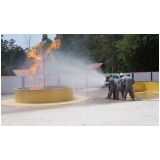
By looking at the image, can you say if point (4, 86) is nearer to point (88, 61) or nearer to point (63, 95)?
point (63, 95)

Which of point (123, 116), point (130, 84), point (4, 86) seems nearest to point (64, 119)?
point (123, 116)

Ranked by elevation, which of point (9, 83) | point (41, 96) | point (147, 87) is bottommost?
point (41, 96)

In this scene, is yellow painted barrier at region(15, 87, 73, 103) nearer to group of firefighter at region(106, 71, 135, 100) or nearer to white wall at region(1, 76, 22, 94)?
group of firefighter at region(106, 71, 135, 100)

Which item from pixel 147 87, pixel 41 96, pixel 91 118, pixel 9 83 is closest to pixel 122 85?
pixel 41 96

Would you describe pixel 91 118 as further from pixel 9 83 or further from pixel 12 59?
pixel 12 59

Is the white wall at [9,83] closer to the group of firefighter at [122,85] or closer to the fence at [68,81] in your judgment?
the fence at [68,81]

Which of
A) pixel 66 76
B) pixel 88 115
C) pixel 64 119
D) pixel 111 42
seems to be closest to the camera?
pixel 64 119

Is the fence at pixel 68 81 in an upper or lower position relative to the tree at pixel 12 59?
lower

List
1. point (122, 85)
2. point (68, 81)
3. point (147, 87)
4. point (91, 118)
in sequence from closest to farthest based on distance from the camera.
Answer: point (91, 118) < point (122, 85) < point (147, 87) < point (68, 81)

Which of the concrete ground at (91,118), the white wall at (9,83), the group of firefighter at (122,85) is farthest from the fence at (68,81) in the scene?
the concrete ground at (91,118)

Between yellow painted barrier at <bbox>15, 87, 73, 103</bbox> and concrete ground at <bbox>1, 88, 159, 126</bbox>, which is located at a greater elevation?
yellow painted barrier at <bbox>15, 87, 73, 103</bbox>

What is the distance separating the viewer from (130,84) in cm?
1257

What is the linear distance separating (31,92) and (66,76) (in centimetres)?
1095

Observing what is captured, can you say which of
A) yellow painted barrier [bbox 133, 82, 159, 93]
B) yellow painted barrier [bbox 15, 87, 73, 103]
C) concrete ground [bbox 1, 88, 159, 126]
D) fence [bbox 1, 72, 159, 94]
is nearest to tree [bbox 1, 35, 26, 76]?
fence [bbox 1, 72, 159, 94]
